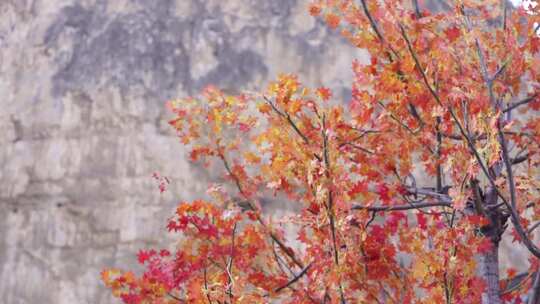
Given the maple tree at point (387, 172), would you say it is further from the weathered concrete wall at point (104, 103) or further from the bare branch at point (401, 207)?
the weathered concrete wall at point (104, 103)

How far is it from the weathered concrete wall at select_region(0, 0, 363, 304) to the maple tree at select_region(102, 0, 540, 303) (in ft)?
14.3

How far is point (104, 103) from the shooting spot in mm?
9211

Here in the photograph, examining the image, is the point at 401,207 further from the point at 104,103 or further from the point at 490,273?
the point at 104,103

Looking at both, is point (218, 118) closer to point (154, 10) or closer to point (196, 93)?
point (196, 93)

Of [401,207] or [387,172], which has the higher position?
[387,172]

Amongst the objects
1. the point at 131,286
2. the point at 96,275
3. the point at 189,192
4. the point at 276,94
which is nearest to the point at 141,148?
the point at 189,192

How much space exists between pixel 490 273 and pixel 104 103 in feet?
21.3

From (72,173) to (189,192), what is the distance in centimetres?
142

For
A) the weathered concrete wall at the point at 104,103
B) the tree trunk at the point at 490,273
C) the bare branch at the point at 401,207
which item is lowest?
the tree trunk at the point at 490,273

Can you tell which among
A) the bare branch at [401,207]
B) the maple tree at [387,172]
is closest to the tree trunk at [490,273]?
the maple tree at [387,172]

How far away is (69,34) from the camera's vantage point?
9727 mm

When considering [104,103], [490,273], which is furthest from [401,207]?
[104,103]

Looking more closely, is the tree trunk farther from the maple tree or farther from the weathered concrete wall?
the weathered concrete wall

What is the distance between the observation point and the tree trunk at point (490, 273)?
359 centimetres
